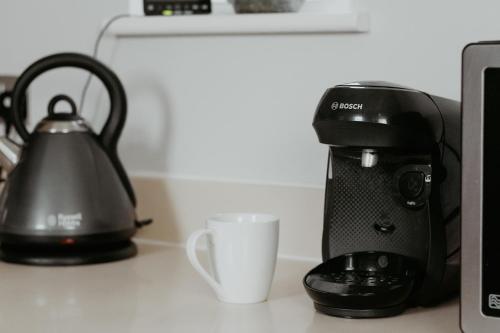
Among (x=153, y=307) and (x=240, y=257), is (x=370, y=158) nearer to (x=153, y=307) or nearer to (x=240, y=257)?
(x=240, y=257)

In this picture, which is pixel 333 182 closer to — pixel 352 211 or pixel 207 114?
pixel 352 211

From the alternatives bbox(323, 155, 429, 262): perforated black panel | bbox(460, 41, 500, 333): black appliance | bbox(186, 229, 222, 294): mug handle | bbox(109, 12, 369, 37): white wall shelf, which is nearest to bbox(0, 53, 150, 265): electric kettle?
bbox(109, 12, 369, 37): white wall shelf

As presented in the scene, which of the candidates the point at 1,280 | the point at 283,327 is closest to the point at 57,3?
the point at 1,280

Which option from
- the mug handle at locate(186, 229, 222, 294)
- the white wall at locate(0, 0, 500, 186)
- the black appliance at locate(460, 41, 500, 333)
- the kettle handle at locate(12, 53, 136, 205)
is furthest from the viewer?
the kettle handle at locate(12, 53, 136, 205)

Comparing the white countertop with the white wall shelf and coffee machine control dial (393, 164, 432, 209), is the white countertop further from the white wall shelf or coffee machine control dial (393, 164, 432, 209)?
the white wall shelf

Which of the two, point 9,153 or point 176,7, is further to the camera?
point 176,7

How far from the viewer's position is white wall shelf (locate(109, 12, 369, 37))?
1.31 m

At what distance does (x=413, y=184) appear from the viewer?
1039mm

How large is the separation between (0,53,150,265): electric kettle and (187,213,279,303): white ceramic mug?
1.00ft

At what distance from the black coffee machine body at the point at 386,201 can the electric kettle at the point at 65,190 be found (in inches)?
16.1

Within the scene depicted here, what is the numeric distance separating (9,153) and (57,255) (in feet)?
0.60

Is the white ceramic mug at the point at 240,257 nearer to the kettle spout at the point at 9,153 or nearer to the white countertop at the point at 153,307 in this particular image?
the white countertop at the point at 153,307

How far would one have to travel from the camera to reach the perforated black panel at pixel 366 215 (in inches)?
41.4

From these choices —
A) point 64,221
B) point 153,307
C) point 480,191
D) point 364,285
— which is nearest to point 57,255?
point 64,221
